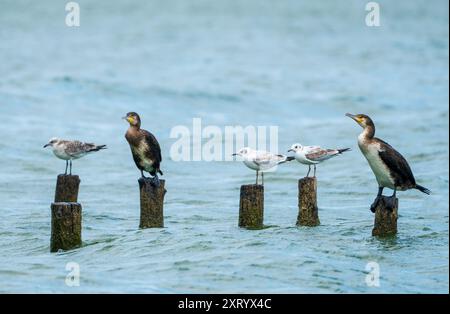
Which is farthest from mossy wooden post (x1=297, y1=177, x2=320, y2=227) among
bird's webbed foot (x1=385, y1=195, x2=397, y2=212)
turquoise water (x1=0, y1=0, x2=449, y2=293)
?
bird's webbed foot (x1=385, y1=195, x2=397, y2=212)

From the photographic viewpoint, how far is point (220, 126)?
4034cm

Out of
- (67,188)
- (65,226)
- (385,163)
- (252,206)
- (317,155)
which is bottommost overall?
(65,226)

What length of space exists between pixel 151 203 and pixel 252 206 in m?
1.54

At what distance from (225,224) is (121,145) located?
1374cm

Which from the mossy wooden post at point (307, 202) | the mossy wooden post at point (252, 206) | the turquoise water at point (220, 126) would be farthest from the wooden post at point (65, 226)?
the mossy wooden post at point (307, 202)

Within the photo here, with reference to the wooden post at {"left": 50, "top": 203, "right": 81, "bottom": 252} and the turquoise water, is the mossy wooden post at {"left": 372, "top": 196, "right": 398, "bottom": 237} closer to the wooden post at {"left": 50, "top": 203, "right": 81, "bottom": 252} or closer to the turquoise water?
the turquoise water

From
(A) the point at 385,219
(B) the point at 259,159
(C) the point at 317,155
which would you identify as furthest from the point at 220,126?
(A) the point at 385,219

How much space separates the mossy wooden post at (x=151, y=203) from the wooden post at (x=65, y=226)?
4.46 feet

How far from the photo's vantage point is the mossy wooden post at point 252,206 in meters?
18.6

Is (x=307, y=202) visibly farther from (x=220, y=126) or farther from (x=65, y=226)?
(x=220, y=126)

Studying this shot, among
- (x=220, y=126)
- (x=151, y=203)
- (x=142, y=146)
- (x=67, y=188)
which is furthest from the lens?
(x=220, y=126)

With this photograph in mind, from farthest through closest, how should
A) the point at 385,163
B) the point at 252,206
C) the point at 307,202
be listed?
the point at 307,202 < the point at 252,206 < the point at 385,163

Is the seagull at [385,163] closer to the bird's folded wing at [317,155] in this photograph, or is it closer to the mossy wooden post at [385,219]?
the mossy wooden post at [385,219]

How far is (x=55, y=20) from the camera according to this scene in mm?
79562
